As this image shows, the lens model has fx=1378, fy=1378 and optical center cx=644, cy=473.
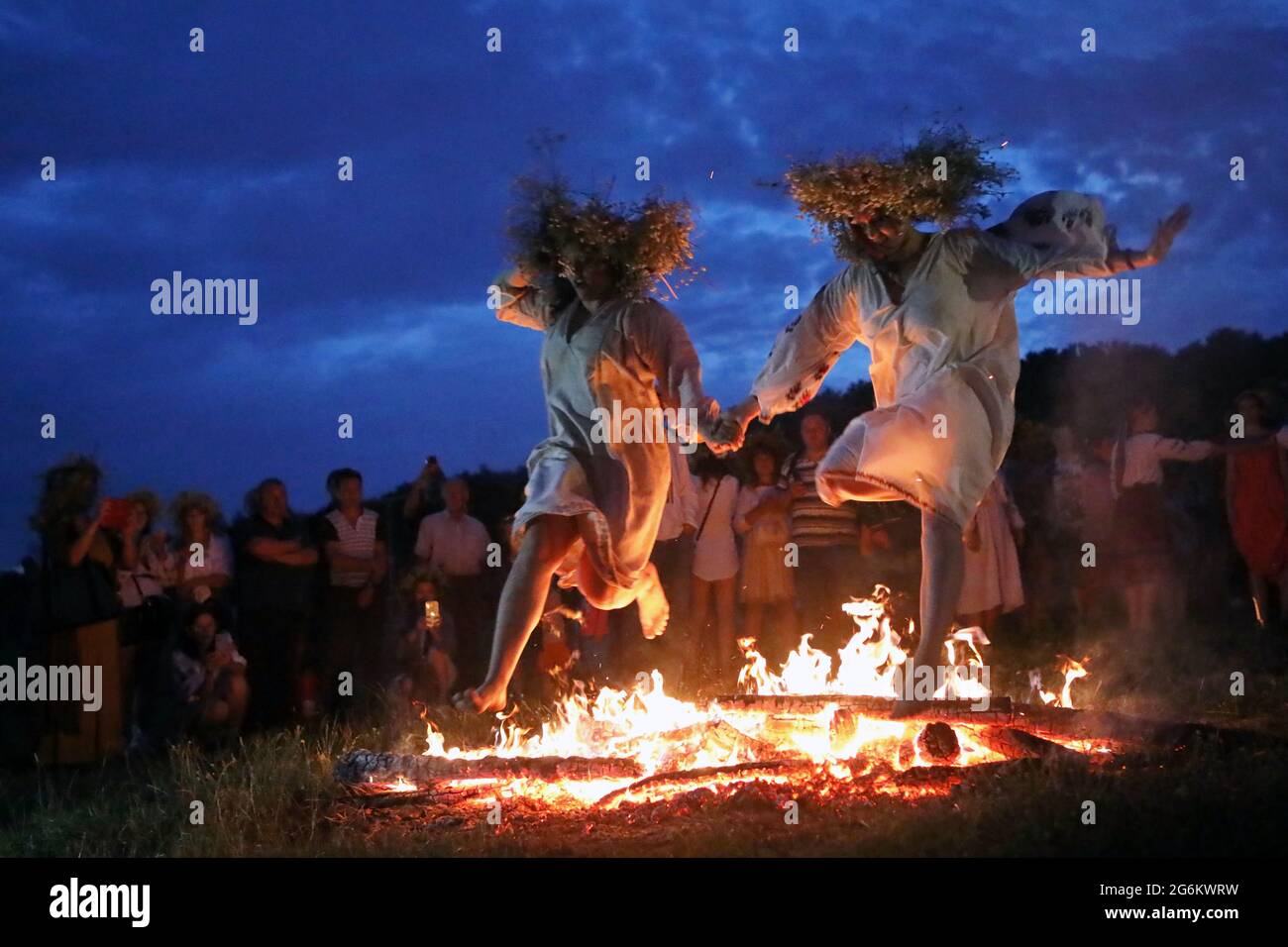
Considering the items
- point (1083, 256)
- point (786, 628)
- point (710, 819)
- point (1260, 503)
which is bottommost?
point (710, 819)

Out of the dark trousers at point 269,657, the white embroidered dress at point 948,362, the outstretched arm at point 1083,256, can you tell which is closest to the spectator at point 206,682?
the dark trousers at point 269,657

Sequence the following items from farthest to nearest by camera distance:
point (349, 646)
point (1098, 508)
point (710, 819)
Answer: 1. point (1098, 508)
2. point (349, 646)
3. point (710, 819)

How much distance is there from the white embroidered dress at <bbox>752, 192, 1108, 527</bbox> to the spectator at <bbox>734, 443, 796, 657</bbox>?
8.79 ft

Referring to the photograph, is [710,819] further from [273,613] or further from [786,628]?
[273,613]

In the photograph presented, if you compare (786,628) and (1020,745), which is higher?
(786,628)

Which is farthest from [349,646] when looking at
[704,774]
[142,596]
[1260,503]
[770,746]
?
[1260,503]

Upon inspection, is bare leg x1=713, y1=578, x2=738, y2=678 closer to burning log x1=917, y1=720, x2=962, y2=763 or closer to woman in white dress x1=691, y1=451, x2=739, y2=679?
woman in white dress x1=691, y1=451, x2=739, y2=679

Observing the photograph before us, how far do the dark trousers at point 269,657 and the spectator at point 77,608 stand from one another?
879 mm

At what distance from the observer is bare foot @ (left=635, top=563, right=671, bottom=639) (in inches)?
301

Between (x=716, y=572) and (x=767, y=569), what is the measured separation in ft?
1.22

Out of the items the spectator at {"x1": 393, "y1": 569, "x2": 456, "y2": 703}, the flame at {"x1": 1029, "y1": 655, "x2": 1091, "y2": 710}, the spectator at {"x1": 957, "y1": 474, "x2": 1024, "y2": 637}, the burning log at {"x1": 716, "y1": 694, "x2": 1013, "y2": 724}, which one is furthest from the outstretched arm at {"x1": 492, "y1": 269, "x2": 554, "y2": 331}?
the spectator at {"x1": 957, "y1": 474, "x2": 1024, "y2": 637}

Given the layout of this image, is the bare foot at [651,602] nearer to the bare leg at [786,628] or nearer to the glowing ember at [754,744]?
the glowing ember at [754,744]

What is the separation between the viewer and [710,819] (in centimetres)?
564

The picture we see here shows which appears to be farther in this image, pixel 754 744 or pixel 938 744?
pixel 754 744
